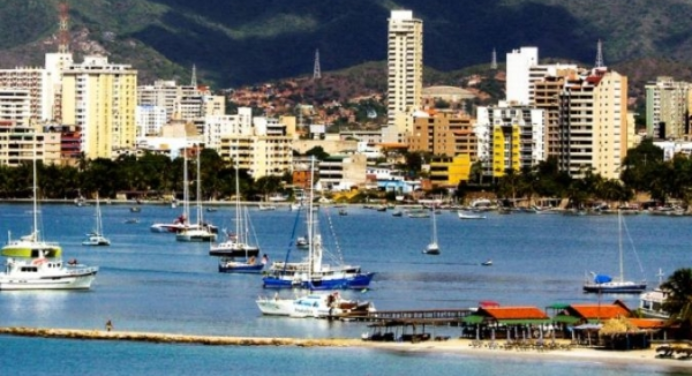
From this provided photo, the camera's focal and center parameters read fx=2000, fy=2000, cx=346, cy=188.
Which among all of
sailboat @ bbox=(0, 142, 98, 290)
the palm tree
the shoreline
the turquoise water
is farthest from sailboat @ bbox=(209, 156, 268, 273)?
the palm tree

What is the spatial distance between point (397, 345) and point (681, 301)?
8458 mm

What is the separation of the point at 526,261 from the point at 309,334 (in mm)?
38045

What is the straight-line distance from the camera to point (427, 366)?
173 ft

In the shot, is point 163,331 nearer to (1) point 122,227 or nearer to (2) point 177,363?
(2) point 177,363

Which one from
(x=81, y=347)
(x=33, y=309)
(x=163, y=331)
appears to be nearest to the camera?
(x=81, y=347)

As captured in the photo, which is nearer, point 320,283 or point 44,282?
point 44,282

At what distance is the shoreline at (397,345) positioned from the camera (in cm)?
5341

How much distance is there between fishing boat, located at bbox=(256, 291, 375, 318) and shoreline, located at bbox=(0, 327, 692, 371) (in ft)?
19.2

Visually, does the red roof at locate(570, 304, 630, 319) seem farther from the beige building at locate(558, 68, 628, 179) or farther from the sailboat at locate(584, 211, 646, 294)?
the beige building at locate(558, 68, 628, 179)

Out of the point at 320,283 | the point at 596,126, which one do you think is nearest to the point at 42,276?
the point at 320,283

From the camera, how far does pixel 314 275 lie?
75.3 meters

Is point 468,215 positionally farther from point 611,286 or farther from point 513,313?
point 513,313

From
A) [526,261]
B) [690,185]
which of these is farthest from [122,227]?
[690,185]

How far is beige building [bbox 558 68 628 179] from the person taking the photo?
561 feet
